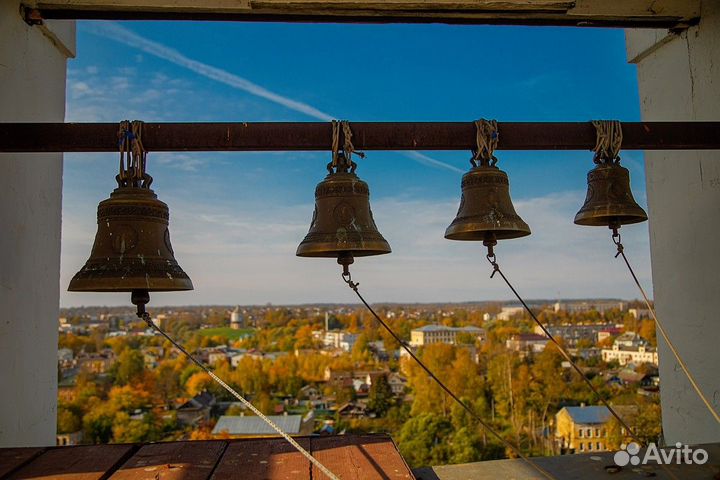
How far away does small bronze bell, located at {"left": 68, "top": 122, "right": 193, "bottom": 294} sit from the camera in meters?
2.05

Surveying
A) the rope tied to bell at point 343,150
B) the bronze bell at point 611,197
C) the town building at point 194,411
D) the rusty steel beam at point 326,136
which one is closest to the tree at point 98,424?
the town building at point 194,411

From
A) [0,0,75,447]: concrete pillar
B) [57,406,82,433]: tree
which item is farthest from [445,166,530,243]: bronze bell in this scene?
[57,406,82,433]: tree

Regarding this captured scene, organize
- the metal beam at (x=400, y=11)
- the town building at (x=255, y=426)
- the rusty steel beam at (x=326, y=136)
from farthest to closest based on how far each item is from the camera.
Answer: the town building at (x=255, y=426) < the metal beam at (x=400, y=11) < the rusty steel beam at (x=326, y=136)

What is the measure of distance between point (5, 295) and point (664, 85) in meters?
3.50

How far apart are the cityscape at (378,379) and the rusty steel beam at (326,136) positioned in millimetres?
19551

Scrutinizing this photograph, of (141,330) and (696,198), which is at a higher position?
(696,198)

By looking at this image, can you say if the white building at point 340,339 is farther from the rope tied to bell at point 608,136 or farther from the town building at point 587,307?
the rope tied to bell at point 608,136

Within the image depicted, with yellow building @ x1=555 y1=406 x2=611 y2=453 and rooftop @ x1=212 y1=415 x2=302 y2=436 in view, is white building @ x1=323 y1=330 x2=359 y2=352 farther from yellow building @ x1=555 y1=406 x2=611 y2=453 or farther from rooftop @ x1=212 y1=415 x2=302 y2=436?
yellow building @ x1=555 y1=406 x2=611 y2=453

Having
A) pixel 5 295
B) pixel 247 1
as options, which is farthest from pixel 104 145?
pixel 247 1

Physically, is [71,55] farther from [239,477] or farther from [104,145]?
[239,477]

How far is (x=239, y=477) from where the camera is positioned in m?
1.76

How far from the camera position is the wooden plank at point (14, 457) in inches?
71.9

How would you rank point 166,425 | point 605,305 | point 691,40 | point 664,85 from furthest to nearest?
point 605,305 → point 166,425 → point 664,85 → point 691,40
